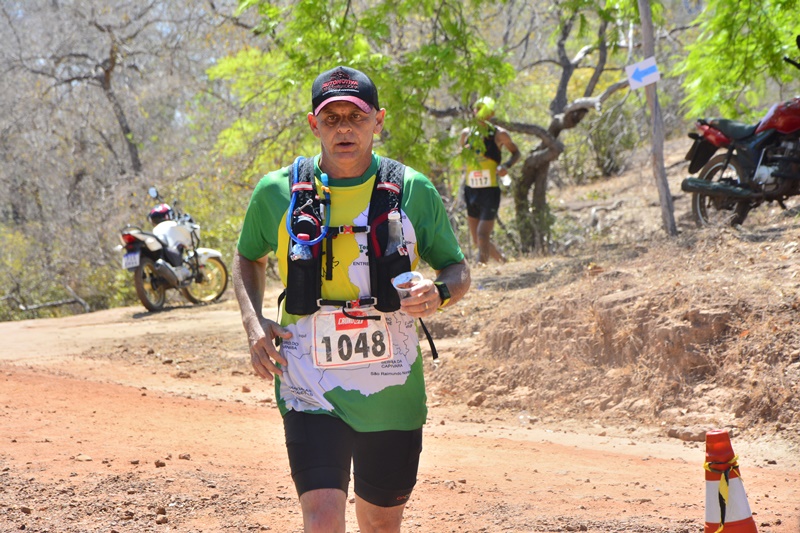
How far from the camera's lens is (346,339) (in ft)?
10.6

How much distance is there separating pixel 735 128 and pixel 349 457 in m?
8.73

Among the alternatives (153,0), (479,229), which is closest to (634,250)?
(479,229)

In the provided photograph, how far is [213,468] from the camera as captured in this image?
18.0ft

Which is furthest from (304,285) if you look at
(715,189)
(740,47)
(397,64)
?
(740,47)

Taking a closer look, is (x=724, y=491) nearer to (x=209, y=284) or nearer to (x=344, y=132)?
(x=344, y=132)

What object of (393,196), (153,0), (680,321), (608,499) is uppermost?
(153,0)

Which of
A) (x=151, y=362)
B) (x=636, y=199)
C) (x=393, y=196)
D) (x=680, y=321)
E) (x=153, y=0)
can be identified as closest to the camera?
(x=393, y=196)

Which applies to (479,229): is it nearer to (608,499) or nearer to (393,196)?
(608,499)

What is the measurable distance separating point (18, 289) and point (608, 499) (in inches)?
656

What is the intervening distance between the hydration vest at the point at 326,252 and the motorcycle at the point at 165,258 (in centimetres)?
1056

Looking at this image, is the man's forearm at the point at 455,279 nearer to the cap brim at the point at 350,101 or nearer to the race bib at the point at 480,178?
the cap brim at the point at 350,101

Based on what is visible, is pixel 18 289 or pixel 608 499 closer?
pixel 608 499

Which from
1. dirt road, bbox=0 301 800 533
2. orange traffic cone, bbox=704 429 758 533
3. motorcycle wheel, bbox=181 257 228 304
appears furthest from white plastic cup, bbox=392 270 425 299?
motorcycle wheel, bbox=181 257 228 304

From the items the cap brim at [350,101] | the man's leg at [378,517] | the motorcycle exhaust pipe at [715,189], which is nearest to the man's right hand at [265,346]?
the man's leg at [378,517]
